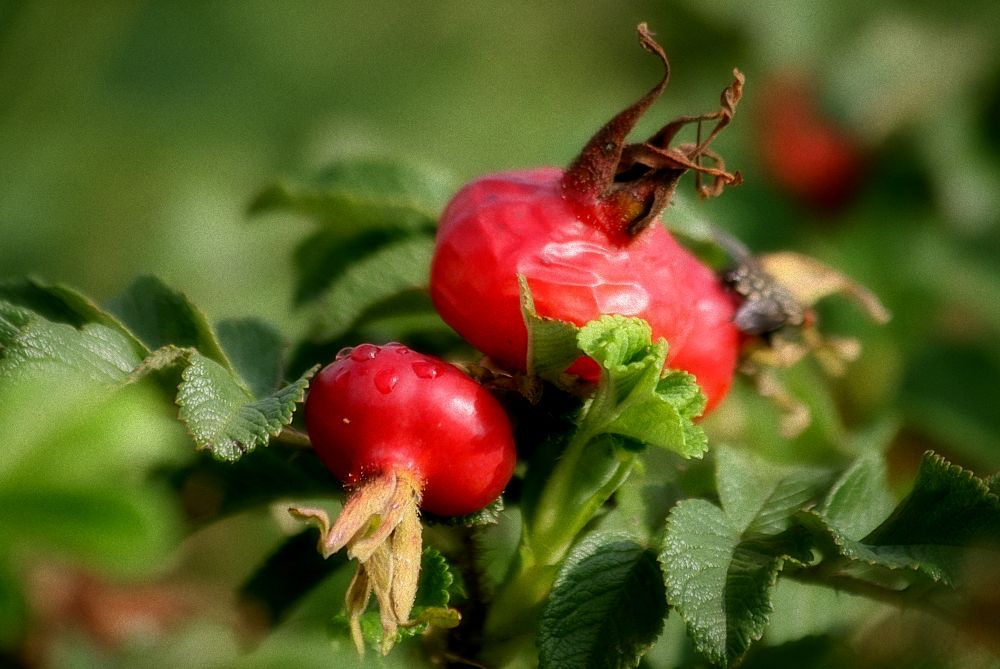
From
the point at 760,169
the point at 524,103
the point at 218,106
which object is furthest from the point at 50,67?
the point at 760,169

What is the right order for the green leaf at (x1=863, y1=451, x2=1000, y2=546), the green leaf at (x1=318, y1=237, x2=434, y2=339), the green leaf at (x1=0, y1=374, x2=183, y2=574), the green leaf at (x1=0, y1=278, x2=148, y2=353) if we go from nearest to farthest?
the green leaf at (x1=0, y1=374, x2=183, y2=574), the green leaf at (x1=863, y1=451, x2=1000, y2=546), the green leaf at (x1=0, y1=278, x2=148, y2=353), the green leaf at (x1=318, y1=237, x2=434, y2=339)

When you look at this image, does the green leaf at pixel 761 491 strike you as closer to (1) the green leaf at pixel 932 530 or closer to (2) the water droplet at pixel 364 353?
(1) the green leaf at pixel 932 530

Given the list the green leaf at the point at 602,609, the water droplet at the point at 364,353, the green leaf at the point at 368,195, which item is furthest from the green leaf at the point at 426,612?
the green leaf at the point at 368,195

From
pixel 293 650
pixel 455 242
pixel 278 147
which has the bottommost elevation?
pixel 278 147

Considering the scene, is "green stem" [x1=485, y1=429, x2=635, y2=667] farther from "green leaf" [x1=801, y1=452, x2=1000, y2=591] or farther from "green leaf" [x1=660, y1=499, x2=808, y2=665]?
"green leaf" [x1=801, y1=452, x2=1000, y2=591]

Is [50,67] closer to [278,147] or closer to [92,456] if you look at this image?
[278,147]

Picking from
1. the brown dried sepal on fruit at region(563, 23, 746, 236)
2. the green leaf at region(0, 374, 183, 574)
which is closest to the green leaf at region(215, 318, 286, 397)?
the brown dried sepal on fruit at region(563, 23, 746, 236)
